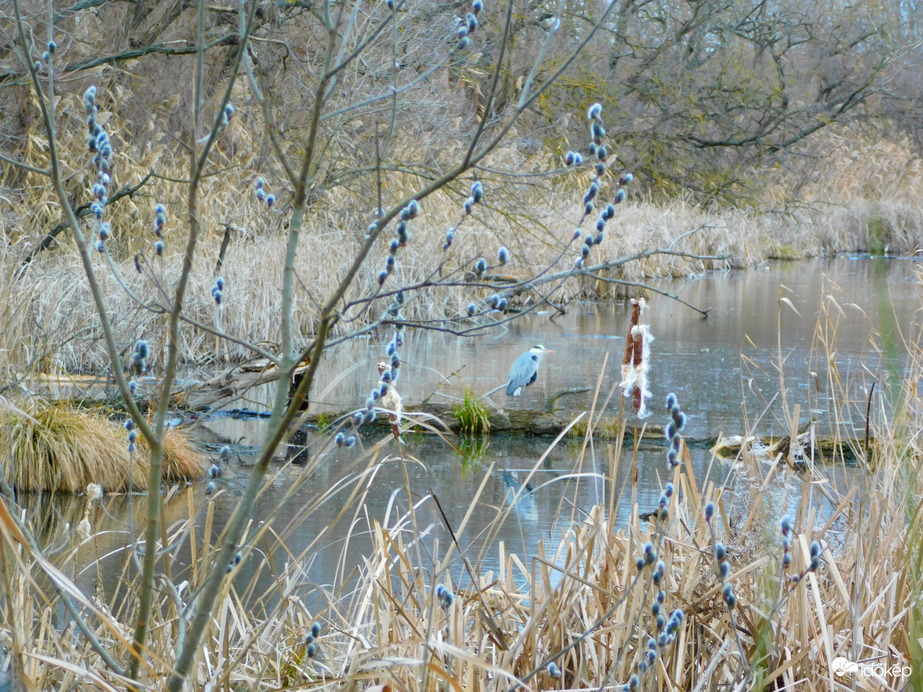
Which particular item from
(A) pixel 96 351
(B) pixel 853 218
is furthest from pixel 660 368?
(B) pixel 853 218

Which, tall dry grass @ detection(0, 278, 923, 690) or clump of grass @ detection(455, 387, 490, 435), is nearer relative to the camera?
tall dry grass @ detection(0, 278, 923, 690)

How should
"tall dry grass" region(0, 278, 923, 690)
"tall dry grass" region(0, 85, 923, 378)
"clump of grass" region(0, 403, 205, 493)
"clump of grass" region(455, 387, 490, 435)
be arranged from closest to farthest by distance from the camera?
"tall dry grass" region(0, 278, 923, 690) → "clump of grass" region(0, 403, 205, 493) → "clump of grass" region(455, 387, 490, 435) → "tall dry grass" region(0, 85, 923, 378)

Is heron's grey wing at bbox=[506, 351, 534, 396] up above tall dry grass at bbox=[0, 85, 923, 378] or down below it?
below

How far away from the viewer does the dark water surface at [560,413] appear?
2.87 metres

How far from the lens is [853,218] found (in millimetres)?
21234

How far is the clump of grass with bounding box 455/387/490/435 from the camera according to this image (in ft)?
18.9

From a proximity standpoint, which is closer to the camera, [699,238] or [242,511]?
[242,511]

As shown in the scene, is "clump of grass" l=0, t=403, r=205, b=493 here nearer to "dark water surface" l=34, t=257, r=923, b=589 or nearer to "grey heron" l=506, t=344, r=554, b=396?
"dark water surface" l=34, t=257, r=923, b=589

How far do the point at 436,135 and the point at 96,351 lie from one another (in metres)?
3.54

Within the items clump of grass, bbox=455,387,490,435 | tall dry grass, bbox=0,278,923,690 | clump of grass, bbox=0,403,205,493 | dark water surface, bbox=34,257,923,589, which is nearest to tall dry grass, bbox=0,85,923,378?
clump of grass, bbox=0,403,205,493

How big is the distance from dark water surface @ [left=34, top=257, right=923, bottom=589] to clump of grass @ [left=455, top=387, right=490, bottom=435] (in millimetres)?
143

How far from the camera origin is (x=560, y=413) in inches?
238

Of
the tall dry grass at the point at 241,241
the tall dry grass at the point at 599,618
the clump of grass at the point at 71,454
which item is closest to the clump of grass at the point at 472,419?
the tall dry grass at the point at 241,241

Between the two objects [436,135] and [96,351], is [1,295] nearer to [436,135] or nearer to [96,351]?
[96,351]
